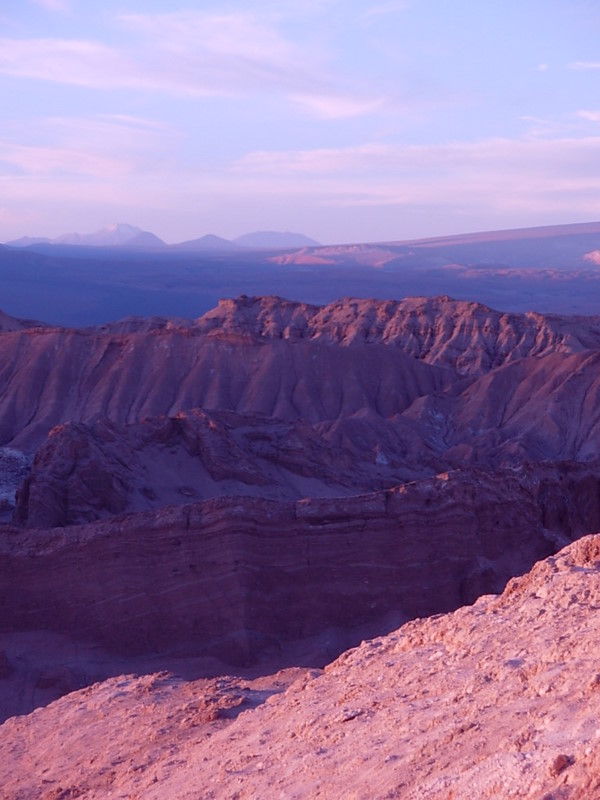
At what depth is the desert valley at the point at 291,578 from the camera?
780 centimetres

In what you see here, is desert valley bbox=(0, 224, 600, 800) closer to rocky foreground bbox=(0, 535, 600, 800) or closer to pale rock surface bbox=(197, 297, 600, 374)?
rocky foreground bbox=(0, 535, 600, 800)

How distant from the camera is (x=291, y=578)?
20.5 m

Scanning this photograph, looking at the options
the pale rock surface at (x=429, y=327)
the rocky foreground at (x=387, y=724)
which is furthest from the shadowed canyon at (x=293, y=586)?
the pale rock surface at (x=429, y=327)

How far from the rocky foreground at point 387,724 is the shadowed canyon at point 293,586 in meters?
0.03

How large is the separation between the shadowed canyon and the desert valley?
39mm

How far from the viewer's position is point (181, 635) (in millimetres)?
19656

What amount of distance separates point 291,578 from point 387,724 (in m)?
12.4

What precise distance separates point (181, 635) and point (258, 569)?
1.72 metres

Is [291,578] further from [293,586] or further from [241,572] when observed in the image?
[241,572]

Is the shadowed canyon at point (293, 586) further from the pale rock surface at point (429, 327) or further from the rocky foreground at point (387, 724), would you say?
the pale rock surface at point (429, 327)

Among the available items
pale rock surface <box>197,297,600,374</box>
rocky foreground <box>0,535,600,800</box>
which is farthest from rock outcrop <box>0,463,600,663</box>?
pale rock surface <box>197,297,600,374</box>

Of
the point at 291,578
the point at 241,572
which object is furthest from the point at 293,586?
the point at 241,572

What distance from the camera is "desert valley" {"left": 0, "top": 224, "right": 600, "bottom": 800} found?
25.6ft

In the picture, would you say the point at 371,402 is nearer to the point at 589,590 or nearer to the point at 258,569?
the point at 258,569
